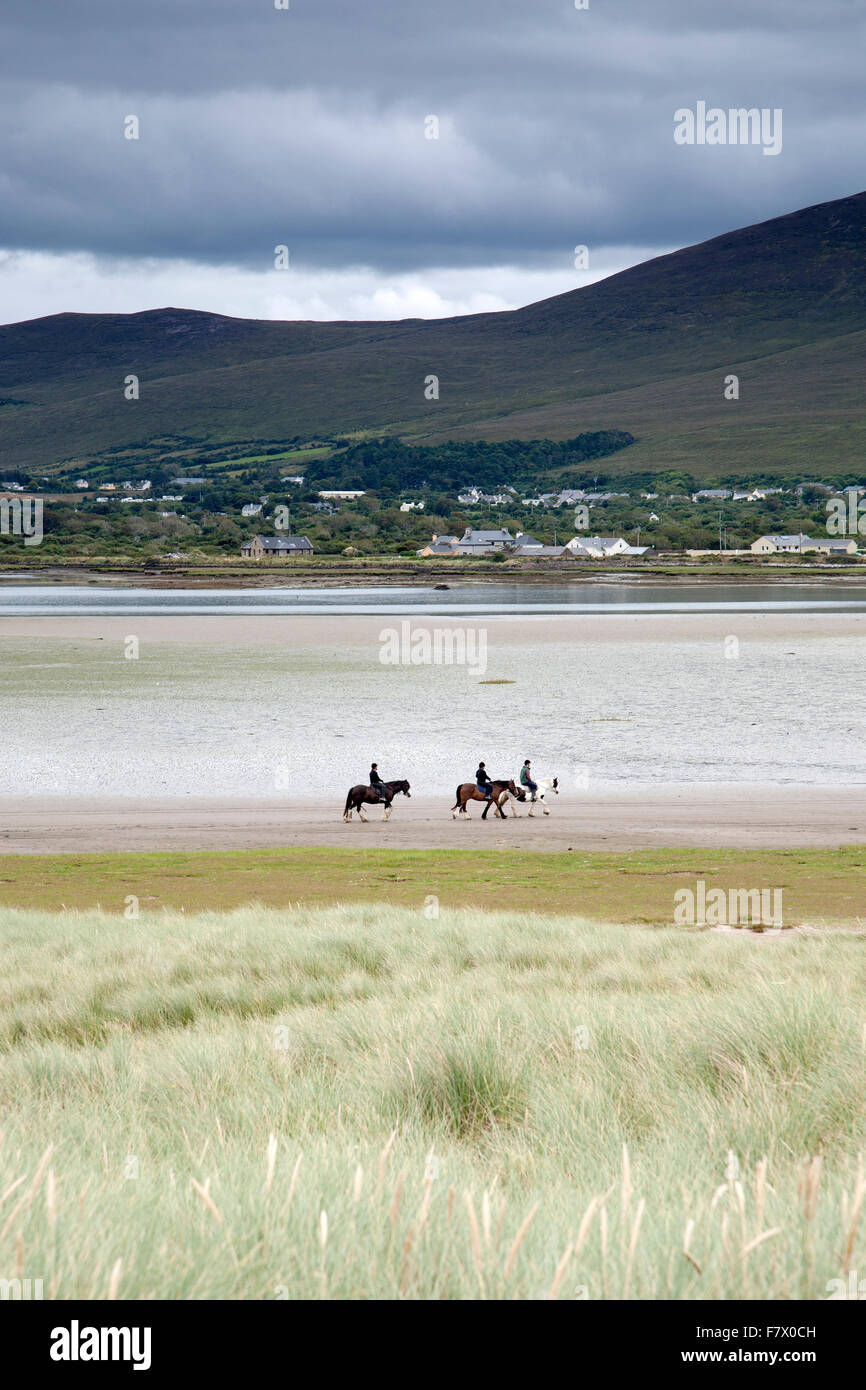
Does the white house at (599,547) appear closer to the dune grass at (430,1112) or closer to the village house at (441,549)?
the village house at (441,549)

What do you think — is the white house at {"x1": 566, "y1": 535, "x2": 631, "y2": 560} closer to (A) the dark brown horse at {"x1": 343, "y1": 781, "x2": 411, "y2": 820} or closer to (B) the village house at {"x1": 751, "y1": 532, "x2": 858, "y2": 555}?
(B) the village house at {"x1": 751, "y1": 532, "x2": 858, "y2": 555}

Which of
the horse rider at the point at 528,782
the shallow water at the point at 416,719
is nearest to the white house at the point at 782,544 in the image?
the shallow water at the point at 416,719

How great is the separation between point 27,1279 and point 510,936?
7251 millimetres

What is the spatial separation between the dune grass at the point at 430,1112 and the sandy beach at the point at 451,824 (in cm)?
814

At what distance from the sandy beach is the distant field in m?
0.83

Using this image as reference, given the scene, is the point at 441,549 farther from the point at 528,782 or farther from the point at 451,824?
the point at 451,824

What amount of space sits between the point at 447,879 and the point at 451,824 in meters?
4.32

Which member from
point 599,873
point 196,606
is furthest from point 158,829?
point 196,606

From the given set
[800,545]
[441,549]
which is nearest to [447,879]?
[441,549]

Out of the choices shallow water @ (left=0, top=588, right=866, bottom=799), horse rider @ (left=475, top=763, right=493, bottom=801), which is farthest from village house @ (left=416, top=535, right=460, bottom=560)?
horse rider @ (left=475, top=763, right=493, bottom=801)

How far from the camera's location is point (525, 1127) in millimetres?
4168

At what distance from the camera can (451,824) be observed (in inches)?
770

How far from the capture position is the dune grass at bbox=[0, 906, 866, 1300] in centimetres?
226
